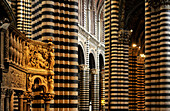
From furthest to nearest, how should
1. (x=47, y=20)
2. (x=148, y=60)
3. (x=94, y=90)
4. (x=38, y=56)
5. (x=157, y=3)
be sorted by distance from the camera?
(x=94, y=90), (x=148, y=60), (x=157, y=3), (x=47, y=20), (x=38, y=56)

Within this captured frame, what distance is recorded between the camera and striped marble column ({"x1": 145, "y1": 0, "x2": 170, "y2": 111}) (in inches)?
707

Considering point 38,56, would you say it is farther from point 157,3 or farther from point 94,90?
point 94,90

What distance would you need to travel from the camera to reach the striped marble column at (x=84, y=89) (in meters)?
36.2

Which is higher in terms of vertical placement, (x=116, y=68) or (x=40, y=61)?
(x=116, y=68)

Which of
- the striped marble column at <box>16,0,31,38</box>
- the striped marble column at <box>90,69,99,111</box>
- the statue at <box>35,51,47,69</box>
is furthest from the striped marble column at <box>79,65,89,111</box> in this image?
the statue at <box>35,51,47,69</box>

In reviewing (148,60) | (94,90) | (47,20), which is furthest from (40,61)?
(94,90)

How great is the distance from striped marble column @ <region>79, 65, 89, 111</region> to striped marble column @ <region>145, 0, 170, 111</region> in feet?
58.3

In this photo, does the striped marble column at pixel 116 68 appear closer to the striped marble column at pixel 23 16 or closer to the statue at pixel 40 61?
the striped marble column at pixel 23 16

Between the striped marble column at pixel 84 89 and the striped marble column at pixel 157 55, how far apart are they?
58.3 ft

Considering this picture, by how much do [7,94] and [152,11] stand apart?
38.9 ft

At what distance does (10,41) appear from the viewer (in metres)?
8.99

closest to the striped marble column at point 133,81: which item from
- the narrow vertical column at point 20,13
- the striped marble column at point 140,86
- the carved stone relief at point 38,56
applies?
the striped marble column at point 140,86

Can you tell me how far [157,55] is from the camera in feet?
60.8

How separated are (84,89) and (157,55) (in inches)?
727
